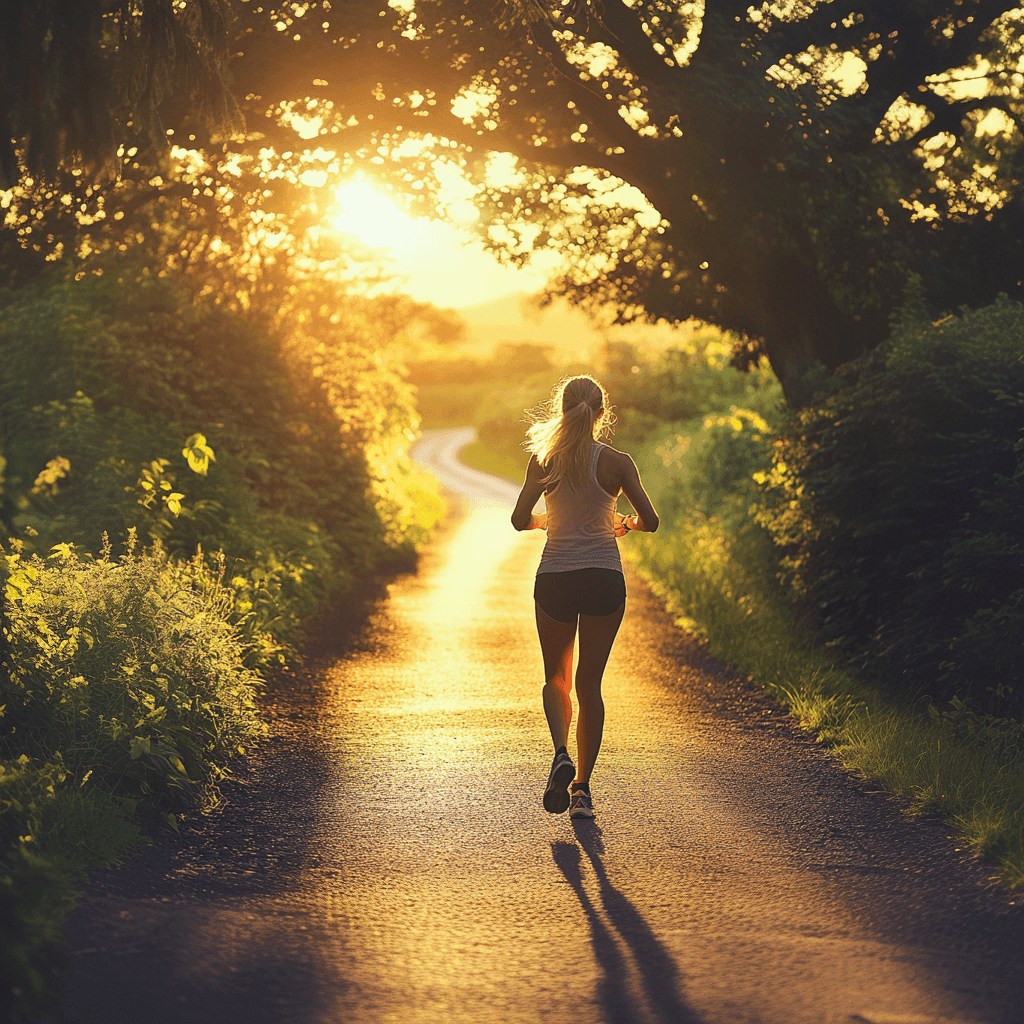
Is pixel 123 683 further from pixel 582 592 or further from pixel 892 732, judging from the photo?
pixel 892 732

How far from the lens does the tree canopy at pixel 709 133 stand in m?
10.1

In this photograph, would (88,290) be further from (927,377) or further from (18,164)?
(927,377)

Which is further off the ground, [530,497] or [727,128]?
[727,128]

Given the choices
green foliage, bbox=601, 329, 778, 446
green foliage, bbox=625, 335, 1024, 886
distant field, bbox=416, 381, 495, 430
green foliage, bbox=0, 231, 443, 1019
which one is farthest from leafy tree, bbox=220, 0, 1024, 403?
distant field, bbox=416, 381, 495, 430

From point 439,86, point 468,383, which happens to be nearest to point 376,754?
point 439,86

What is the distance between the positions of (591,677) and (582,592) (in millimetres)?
473

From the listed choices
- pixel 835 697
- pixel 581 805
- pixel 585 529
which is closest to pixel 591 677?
pixel 581 805

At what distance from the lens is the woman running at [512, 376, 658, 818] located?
5.43 metres

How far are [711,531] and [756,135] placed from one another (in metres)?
7.74

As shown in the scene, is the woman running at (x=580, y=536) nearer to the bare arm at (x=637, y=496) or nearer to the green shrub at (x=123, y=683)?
the bare arm at (x=637, y=496)

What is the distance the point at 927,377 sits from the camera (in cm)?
826

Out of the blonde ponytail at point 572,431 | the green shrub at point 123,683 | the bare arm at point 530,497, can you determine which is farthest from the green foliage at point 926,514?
the green shrub at point 123,683

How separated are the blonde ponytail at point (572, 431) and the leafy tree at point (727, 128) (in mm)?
4742

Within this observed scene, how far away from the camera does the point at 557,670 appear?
573 centimetres
